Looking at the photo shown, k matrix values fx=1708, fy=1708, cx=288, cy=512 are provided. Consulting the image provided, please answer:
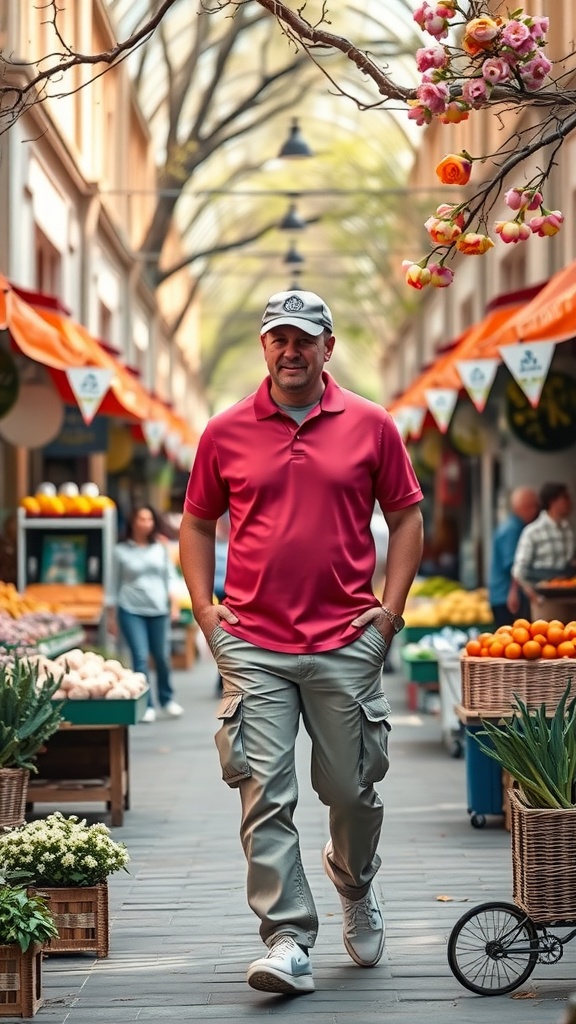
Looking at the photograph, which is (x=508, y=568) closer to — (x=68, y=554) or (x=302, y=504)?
(x=68, y=554)

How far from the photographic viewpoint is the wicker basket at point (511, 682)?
824 centimetres

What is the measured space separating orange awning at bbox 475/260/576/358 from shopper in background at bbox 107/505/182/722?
3.58 meters

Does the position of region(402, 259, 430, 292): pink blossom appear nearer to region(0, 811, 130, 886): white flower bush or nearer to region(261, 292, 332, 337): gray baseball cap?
region(261, 292, 332, 337): gray baseball cap

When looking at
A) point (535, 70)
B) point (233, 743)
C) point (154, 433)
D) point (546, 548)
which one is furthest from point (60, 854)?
point (154, 433)

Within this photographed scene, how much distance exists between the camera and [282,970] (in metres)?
5.30

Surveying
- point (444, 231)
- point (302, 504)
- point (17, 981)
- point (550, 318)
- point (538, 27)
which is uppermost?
point (538, 27)

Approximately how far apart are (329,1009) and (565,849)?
3.01 ft

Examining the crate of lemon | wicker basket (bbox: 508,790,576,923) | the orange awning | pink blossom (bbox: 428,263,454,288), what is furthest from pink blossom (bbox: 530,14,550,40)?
the crate of lemon

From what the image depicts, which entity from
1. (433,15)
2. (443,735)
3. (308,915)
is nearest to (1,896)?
(308,915)

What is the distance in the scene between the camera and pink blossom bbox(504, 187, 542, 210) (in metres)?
5.82

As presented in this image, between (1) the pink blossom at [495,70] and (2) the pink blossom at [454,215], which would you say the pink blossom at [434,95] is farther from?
(2) the pink blossom at [454,215]

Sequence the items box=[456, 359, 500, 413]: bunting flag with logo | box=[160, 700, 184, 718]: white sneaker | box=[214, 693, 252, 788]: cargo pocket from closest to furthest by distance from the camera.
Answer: box=[214, 693, 252, 788]: cargo pocket, box=[456, 359, 500, 413]: bunting flag with logo, box=[160, 700, 184, 718]: white sneaker

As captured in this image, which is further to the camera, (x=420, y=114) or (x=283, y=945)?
(x=420, y=114)

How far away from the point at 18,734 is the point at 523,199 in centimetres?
297
